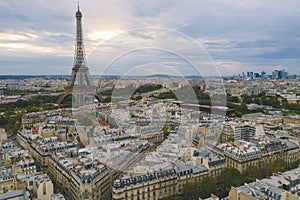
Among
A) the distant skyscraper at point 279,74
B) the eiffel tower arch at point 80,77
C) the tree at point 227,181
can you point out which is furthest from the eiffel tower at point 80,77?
the distant skyscraper at point 279,74

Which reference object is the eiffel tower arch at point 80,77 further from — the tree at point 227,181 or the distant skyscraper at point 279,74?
the distant skyscraper at point 279,74

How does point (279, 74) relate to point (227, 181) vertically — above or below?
above

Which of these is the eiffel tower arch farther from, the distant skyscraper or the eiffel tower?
the distant skyscraper

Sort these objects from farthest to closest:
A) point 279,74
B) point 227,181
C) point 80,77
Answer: point 279,74, point 80,77, point 227,181

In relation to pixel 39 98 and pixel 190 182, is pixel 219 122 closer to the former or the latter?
pixel 190 182

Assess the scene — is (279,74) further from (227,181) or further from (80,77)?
(227,181)

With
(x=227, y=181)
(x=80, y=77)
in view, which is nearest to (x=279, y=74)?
(x=80, y=77)

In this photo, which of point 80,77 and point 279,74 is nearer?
point 80,77

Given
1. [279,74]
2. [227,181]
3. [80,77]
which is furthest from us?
[279,74]

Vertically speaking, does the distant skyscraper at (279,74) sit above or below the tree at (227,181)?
above

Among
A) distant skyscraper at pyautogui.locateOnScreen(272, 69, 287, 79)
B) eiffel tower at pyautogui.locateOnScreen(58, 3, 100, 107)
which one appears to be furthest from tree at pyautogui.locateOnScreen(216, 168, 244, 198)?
distant skyscraper at pyautogui.locateOnScreen(272, 69, 287, 79)

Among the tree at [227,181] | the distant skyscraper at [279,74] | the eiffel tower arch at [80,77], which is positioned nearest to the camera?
the tree at [227,181]

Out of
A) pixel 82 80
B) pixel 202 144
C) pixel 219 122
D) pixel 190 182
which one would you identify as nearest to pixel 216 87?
pixel 219 122
